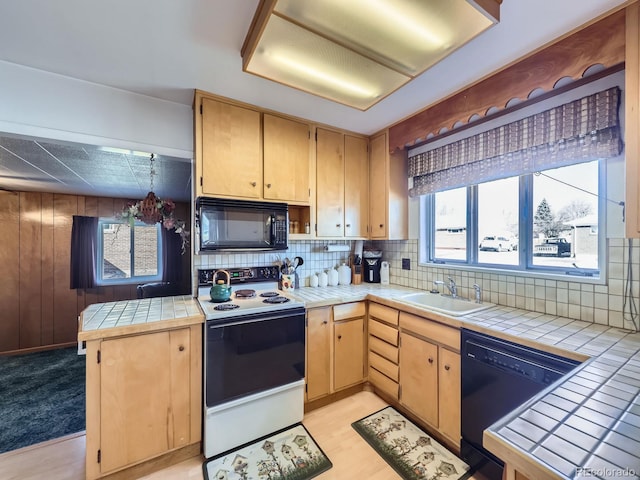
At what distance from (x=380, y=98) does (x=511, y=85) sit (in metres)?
0.76

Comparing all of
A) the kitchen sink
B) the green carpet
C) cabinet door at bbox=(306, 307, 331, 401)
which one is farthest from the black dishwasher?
the green carpet

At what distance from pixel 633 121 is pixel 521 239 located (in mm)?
936

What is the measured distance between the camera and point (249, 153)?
2.10 m

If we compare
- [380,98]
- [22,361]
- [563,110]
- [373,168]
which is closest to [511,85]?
[563,110]

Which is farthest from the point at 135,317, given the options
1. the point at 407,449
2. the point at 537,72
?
the point at 537,72

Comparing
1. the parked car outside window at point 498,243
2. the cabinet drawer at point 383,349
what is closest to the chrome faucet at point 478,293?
the parked car outside window at point 498,243

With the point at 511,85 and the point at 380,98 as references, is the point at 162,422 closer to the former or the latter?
the point at 380,98

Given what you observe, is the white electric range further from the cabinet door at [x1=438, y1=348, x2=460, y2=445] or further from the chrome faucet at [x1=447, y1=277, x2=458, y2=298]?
the chrome faucet at [x1=447, y1=277, x2=458, y2=298]

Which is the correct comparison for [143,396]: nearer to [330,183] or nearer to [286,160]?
[286,160]

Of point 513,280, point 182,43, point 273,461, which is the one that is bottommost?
point 273,461

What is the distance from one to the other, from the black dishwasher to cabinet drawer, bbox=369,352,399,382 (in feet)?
1.86

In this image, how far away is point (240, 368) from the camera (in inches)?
66.7

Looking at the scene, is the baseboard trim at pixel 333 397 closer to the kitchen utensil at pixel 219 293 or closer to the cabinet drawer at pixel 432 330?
the cabinet drawer at pixel 432 330

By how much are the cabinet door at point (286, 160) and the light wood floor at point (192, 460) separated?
5.92 ft
